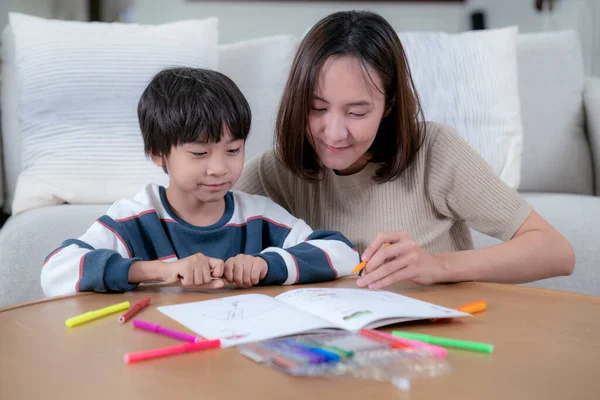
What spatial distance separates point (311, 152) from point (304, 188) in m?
0.10

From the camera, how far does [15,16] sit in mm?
1996

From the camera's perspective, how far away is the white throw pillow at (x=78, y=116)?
74.4 inches

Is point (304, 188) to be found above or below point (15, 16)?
below

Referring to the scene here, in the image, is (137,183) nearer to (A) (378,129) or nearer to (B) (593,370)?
(A) (378,129)

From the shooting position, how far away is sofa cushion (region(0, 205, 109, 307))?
1.46 metres

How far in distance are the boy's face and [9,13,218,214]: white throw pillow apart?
791 millimetres

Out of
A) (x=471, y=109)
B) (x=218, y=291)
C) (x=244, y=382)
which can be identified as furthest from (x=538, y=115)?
(x=244, y=382)

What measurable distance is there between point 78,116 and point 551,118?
1462 mm

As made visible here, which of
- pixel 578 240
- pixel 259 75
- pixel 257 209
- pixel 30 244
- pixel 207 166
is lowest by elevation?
pixel 578 240

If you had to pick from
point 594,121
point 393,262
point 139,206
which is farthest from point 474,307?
point 594,121

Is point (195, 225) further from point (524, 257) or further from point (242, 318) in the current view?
point (524, 257)

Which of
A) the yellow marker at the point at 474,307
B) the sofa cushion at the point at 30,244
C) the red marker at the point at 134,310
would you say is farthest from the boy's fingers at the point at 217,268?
the sofa cushion at the point at 30,244

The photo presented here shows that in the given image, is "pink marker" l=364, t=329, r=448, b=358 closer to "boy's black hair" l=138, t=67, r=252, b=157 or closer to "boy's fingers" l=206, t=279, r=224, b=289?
"boy's fingers" l=206, t=279, r=224, b=289

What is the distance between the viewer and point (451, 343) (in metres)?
0.70
